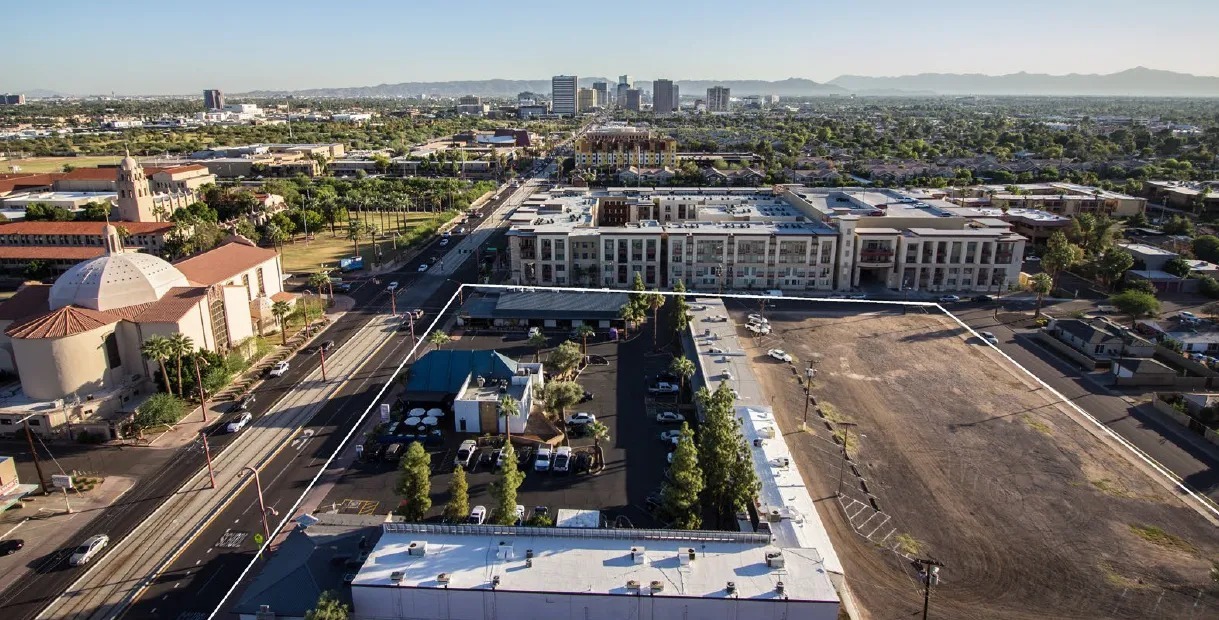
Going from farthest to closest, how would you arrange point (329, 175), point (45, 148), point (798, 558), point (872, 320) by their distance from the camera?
point (45, 148)
point (329, 175)
point (872, 320)
point (798, 558)

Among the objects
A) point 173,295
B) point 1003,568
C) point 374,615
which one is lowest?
point 1003,568

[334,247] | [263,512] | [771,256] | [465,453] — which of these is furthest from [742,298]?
[334,247]

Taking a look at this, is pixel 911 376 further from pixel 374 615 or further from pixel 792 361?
pixel 374 615

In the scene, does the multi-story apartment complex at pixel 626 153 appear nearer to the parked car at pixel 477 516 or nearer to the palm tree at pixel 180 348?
the palm tree at pixel 180 348

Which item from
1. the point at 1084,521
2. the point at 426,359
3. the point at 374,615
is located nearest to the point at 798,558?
the point at 374,615

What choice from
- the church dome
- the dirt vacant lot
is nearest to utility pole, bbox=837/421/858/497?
the dirt vacant lot

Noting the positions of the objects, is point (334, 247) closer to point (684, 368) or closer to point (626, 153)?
point (684, 368)
